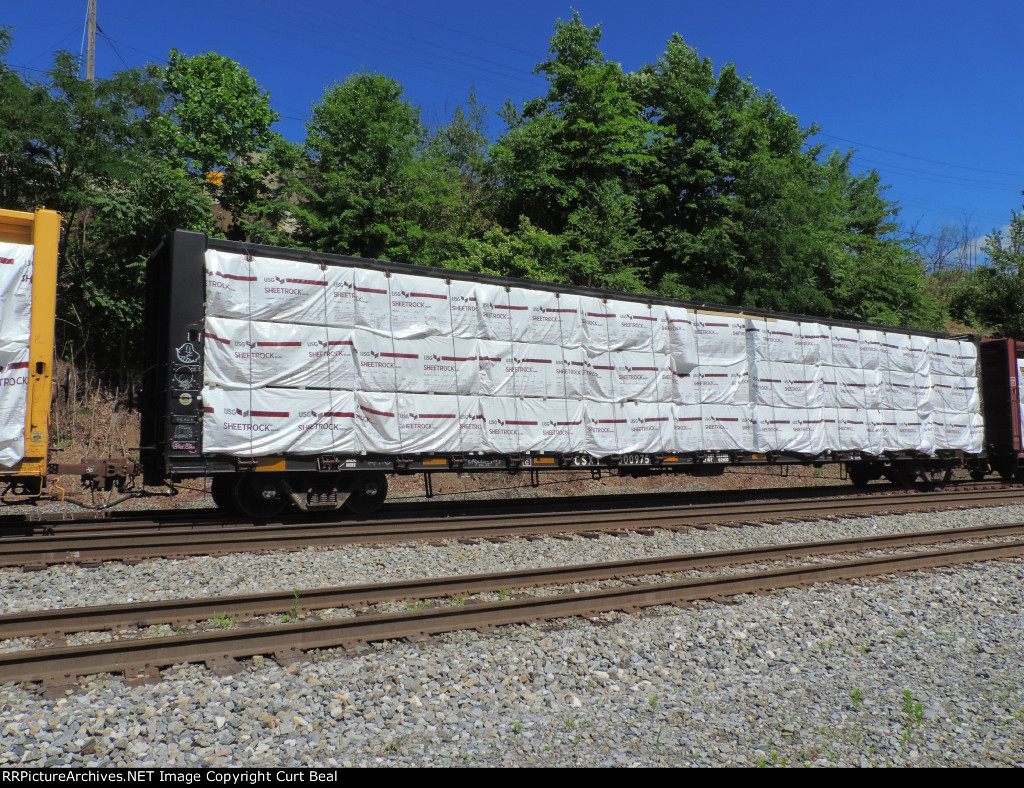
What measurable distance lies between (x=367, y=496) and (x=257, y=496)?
5.58 feet

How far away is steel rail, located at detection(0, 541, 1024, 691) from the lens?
191 inches

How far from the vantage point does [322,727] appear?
425 centimetres

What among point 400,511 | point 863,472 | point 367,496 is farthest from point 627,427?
point 863,472

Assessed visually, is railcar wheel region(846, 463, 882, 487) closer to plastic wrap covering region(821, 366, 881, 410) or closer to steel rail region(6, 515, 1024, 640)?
plastic wrap covering region(821, 366, 881, 410)

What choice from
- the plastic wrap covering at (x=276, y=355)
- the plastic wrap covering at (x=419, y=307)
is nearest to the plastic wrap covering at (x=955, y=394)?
the plastic wrap covering at (x=419, y=307)

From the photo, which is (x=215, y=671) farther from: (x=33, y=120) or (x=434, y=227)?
(x=434, y=227)

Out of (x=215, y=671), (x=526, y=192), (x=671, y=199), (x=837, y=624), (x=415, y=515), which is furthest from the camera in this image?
(x=671, y=199)

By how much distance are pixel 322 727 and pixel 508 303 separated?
8.81 meters

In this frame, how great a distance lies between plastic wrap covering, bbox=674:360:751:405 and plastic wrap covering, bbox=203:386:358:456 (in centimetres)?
672

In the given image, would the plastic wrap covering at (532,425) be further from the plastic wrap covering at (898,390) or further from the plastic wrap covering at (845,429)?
the plastic wrap covering at (898,390)

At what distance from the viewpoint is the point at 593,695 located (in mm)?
4922

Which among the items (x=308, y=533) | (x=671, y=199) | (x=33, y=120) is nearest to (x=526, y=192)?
(x=671, y=199)

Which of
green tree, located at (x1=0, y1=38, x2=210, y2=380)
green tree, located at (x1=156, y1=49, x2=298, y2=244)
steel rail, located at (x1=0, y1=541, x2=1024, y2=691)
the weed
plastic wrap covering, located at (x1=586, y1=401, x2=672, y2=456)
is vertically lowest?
the weed

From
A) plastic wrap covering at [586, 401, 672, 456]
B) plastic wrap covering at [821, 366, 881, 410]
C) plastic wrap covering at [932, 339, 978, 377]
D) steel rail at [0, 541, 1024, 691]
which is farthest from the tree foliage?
steel rail at [0, 541, 1024, 691]
